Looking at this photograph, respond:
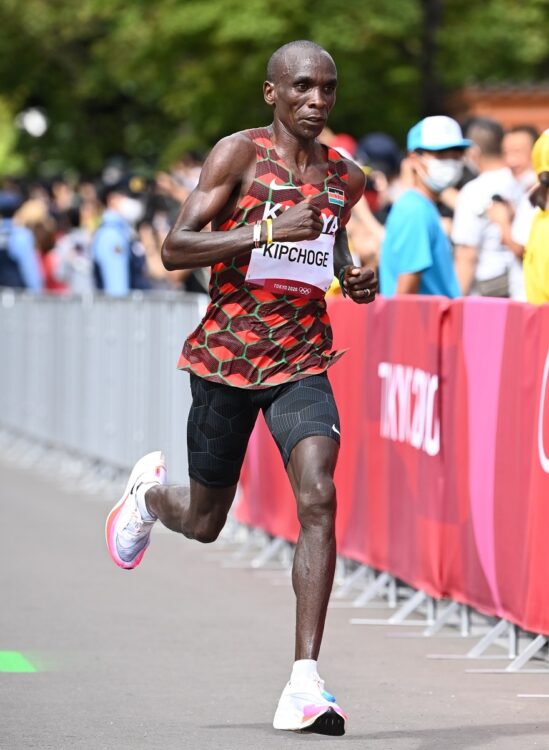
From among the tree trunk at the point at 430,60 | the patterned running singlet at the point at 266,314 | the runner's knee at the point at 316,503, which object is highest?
the tree trunk at the point at 430,60

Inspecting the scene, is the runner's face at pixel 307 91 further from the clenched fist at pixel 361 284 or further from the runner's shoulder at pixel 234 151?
the clenched fist at pixel 361 284

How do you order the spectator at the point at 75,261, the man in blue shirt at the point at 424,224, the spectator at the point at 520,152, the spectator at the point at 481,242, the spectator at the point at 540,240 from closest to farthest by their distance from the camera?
the spectator at the point at 540,240 → the man in blue shirt at the point at 424,224 → the spectator at the point at 481,242 → the spectator at the point at 520,152 → the spectator at the point at 75,261

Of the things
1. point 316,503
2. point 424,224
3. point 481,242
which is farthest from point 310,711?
point 481,242

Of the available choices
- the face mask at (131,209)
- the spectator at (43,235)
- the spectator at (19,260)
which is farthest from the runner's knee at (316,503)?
the spectator at (43,235)

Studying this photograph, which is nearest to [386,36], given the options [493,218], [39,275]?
[39,275]

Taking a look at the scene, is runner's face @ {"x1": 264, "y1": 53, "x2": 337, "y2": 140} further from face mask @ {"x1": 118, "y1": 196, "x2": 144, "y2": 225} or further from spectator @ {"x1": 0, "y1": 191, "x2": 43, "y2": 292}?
spectator @ {"x1": 0, "y1": 191, "x2": 43, "y2": 292}

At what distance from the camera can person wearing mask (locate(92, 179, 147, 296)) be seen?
17.3 meters

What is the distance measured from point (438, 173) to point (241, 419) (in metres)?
3.55

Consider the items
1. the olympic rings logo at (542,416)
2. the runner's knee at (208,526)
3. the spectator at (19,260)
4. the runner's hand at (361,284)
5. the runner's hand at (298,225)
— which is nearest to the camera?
the runner's hand at (298,225)

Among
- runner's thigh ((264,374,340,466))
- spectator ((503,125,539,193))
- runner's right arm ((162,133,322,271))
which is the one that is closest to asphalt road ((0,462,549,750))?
runner's thigh ((264,374,340,466))

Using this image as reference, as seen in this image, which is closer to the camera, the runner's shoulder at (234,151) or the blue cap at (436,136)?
the runner's shoulder at (234,151)

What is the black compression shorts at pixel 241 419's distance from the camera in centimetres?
683

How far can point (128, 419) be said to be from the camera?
14.8 metres

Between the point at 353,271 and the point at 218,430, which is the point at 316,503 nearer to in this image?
the point at 218,430
